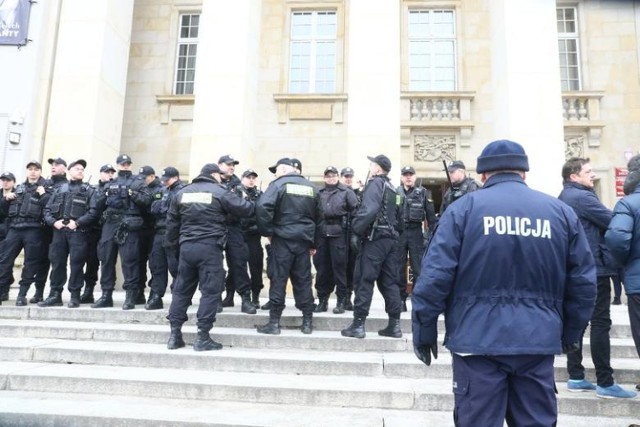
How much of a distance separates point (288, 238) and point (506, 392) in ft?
11.4

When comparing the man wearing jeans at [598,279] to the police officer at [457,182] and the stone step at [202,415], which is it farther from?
the police officer at [457,182]

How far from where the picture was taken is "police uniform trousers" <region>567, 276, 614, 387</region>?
395 cm

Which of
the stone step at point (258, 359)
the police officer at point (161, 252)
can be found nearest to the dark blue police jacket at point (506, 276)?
the stone step at point (258, 359)

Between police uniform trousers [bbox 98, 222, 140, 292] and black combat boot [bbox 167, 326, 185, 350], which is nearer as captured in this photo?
black combat boot [bbox 167, 326, 185, 350]

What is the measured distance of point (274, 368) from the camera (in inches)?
183

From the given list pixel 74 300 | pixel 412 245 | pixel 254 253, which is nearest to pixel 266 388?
pixel 254 253

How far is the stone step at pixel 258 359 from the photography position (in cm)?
450

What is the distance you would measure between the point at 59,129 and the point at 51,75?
1.64 m

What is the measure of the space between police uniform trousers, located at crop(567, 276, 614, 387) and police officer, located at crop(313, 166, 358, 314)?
309 centimetres

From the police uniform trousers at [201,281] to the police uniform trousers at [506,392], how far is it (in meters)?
3.37

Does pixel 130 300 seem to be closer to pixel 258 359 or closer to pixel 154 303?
pixel 154 303

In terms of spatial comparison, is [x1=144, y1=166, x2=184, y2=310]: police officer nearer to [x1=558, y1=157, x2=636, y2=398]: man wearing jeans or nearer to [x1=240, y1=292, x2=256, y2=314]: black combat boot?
[x1=240, y1=292, x2=256, y2=314]: black combat boot

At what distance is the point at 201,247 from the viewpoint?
201 inches

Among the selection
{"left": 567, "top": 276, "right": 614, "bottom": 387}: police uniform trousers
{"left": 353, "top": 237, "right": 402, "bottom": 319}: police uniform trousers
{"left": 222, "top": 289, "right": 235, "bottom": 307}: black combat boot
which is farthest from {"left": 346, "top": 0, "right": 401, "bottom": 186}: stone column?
{"left": 567, "top": 276, "right": 614, "bottom": 387}: police uniform trousers
